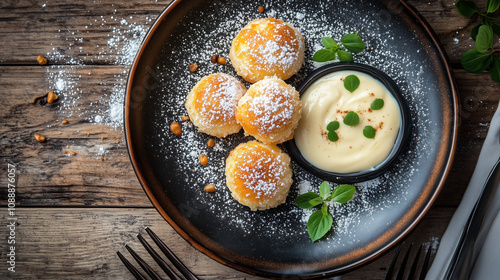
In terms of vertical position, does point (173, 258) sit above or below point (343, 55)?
below

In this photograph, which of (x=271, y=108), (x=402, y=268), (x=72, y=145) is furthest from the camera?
(x=72, y=145)

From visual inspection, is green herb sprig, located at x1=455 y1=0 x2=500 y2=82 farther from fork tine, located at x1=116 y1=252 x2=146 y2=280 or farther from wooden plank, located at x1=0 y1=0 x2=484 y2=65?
fork tine, located at x1=116 y1=252 x2=146 y2=280

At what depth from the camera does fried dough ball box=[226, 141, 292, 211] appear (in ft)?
4.45

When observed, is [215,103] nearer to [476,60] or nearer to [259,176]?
[259,176]

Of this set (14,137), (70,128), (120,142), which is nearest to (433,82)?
(120,142)

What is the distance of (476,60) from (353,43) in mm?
478

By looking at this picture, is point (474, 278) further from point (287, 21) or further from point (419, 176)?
point (287, 21)

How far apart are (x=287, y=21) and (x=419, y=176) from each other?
806mm

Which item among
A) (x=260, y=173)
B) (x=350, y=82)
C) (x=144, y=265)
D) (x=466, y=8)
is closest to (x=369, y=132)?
(x=350, y=82)

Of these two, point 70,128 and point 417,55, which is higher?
point 417,55

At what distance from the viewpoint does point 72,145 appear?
1570 mm

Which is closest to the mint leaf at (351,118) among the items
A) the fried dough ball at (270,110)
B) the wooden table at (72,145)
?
the fried dough ball at (270,110)

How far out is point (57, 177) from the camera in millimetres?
1575

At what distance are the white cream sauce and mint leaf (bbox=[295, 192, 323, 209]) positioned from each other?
4.7 inches
